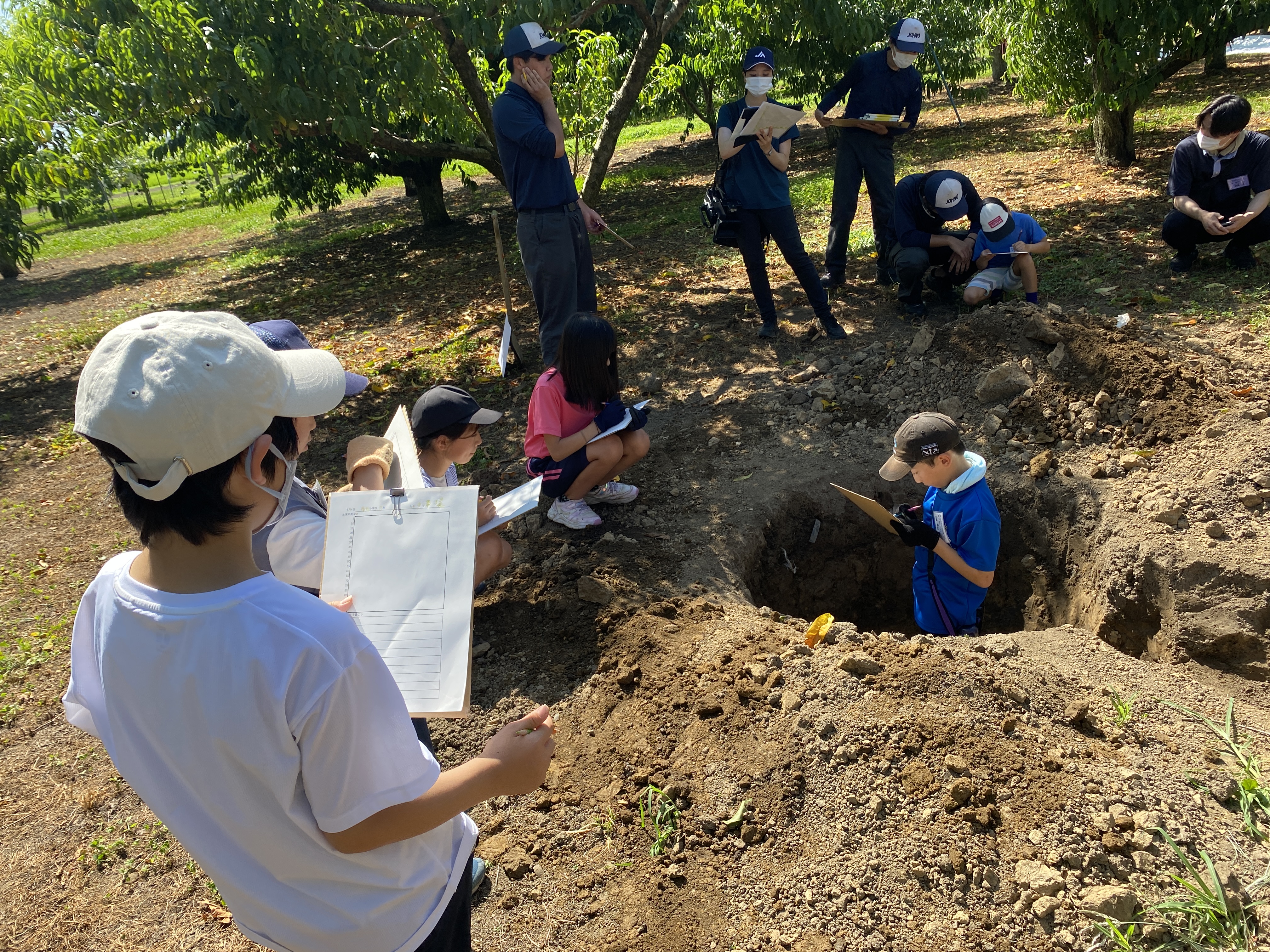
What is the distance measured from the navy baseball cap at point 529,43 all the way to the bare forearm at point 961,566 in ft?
12.6

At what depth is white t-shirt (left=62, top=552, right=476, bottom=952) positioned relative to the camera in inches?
46.7

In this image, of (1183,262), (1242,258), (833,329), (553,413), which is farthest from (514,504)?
(1242,258)

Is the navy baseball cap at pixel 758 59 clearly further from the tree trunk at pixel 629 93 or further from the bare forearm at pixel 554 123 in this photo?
the tree trunk at pixel 629 93

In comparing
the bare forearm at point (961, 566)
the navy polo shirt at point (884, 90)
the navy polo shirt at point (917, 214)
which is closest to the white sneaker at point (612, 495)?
the bare forearm at point (961, 566)

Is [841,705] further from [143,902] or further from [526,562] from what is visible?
[143,902]

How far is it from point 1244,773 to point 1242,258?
484 cm

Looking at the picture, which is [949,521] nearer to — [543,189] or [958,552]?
[958,552]

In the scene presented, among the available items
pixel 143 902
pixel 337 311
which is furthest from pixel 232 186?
pixel 143 902

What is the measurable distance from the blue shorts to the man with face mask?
487cm

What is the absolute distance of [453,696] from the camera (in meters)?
1.71

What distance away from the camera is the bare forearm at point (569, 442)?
4.16 meters

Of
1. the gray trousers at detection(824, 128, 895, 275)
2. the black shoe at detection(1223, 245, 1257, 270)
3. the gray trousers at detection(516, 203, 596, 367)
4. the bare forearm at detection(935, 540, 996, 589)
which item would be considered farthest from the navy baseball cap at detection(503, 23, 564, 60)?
the black shoe at detection(1223, 245, 1257, 270)

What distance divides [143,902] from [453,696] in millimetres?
2144

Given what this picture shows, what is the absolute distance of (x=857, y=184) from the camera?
273 inches
